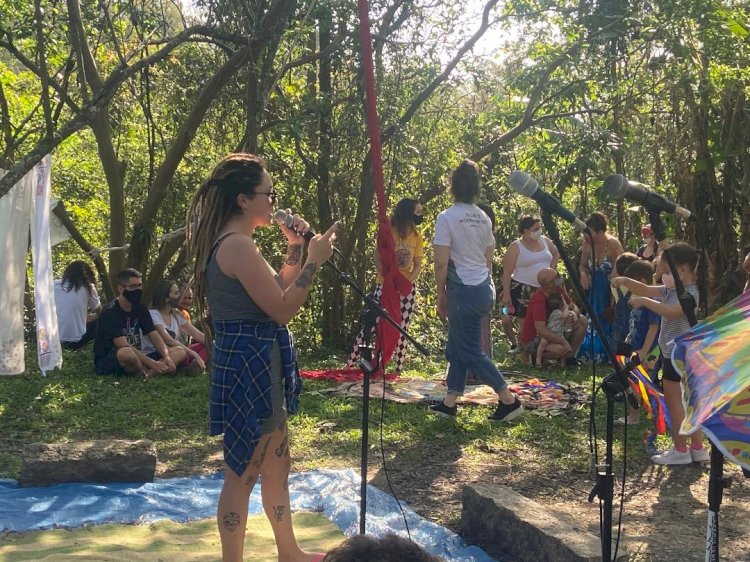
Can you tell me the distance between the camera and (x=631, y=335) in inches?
255

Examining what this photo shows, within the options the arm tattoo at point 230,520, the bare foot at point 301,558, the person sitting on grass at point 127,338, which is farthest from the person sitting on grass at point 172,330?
the arm tattoo at point 230,520

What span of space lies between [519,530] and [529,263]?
5374 mm

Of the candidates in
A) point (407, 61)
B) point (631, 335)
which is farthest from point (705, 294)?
point (631, 335)

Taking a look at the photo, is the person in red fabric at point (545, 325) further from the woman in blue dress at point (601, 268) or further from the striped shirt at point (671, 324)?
the striped shirt at point (671, 324)

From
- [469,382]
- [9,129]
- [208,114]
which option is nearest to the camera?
[469,382]

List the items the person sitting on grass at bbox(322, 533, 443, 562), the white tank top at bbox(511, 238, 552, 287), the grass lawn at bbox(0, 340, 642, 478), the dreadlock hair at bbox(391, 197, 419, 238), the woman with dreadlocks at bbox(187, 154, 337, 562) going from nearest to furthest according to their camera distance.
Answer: the person sitting on grass at bbox(322, 533, 443, 562) < the woman with dreadlocks at bbox(187, 154, 337, 562) < the grass lawn at bbox(0, 340, 642, 478) < the dreadlock hair at bbox(391, 197, 419, 238) < the white tank top at bbox(511, 238, 552, 287)

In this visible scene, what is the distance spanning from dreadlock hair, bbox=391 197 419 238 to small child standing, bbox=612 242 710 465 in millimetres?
2911

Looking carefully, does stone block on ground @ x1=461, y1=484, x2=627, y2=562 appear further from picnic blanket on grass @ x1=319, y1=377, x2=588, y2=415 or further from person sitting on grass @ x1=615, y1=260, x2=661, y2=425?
picnic blanket on grass @ x1=319, y1=377, x2=588, y2=415

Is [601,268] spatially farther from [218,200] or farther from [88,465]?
[218,200]

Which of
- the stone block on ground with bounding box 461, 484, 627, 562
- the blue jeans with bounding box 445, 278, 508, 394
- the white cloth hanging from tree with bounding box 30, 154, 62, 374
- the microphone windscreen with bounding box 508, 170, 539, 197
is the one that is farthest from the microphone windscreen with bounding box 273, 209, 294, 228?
the white cloth hanging from tree with bounding box 30, 154, 62, 374

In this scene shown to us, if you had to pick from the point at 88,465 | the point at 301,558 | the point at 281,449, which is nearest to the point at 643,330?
the point at 301,558

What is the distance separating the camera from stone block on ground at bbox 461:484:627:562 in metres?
3.61

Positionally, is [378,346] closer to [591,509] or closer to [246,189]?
[591,509]

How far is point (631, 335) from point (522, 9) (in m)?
4.76
